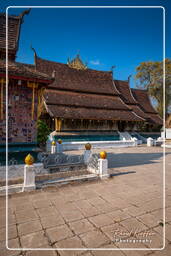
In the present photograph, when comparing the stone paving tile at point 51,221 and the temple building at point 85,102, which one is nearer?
the stone paving tile at point 51,221

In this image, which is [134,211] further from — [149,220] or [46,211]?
[46,211]

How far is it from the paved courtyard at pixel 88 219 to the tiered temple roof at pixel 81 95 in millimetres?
11107

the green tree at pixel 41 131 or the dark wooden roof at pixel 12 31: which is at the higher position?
the dark wooden roof at pixel 12 31

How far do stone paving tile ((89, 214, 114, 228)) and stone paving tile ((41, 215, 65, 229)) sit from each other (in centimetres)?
64

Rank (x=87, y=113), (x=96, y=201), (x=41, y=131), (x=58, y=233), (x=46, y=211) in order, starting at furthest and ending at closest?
(x=87, y=113), (x=41, y=131), (x=96, y=201), (x=46, y=211), (x=58, y=233)

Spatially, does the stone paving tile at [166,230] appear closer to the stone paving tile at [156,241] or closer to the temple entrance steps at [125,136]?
the stone paving tile at [156,241]

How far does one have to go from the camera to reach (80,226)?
287 centimetres

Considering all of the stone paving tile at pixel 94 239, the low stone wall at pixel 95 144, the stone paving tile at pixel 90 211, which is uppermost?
the low stone wall at pixel 95 144

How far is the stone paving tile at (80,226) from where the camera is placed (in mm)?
2715

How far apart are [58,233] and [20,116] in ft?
15.5

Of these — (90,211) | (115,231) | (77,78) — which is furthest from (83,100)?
(115,231)

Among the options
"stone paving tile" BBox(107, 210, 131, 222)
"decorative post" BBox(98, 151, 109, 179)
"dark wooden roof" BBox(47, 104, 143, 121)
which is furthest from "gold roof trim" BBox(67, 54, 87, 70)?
"stone paving tile" BBox(107, 210, 131, 222)

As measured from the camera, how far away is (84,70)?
2183 centimetres

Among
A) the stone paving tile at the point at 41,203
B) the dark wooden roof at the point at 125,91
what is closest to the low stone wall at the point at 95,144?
the dark wooden roof at the point at 125,91
